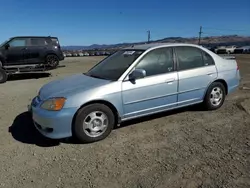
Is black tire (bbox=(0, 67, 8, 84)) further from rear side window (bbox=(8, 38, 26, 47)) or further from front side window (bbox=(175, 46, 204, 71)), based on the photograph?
front side window (bbox=(175, 46, 204, 71))

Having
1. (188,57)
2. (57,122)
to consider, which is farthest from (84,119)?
(188,57)

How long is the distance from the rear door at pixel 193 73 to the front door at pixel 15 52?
984cm

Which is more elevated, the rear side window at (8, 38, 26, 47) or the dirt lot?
the rear side window at (8, 38, 26, 47)

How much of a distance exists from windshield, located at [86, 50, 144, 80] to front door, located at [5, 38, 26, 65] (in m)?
8.66

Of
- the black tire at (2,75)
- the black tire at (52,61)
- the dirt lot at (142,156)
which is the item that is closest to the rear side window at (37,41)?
the black tire at (52,61)

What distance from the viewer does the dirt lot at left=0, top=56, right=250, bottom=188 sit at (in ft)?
9.77

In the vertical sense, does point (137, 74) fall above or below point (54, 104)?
above

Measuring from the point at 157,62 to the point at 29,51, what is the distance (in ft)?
32.3

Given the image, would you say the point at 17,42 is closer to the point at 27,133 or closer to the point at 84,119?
the point at 27,133

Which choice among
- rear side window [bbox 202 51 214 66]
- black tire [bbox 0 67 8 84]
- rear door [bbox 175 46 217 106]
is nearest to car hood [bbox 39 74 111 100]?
rear door [bbox 175 46 217 106]

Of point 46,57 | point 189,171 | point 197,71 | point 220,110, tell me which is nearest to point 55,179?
point 189,171

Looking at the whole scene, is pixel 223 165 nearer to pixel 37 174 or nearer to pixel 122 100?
pixel 122 100

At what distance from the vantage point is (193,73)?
5.06 meters

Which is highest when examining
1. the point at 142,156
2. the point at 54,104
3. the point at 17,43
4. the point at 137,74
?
the point at 17,43
